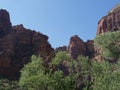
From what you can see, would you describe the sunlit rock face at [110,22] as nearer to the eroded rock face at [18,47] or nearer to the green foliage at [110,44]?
the eroded rock face at [18,47]

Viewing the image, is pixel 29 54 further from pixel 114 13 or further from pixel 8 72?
pixel 114 13

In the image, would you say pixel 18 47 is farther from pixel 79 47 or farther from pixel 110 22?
pixel 110 22

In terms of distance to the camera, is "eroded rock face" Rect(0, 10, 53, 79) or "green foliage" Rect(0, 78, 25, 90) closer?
"green foliage" Rect(0, 78, 25, 90)

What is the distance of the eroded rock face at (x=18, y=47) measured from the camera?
10563cm

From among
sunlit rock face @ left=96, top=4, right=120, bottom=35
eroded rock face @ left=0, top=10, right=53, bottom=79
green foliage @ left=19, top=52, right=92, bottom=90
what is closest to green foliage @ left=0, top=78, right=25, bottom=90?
eroded rock face @ left=0, top=10, right=53, bottom=79

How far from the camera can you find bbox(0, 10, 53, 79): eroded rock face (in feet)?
347

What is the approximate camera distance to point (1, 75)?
103375 mm

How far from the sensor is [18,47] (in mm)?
114625

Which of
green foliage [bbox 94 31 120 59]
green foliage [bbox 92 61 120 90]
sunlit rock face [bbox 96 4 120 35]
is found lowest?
green foliage [bbox 92 61 120 90]

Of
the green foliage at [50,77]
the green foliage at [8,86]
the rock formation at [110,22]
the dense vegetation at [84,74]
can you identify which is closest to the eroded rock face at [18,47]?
the green foliage at [8,86]

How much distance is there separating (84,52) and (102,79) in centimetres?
8246

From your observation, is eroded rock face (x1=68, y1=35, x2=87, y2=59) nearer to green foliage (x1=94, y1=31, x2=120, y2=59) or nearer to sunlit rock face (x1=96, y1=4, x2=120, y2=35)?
sunlit rock face (x1=96, y1=4, x2=120, y2=35)

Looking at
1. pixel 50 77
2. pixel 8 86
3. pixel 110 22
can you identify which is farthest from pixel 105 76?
pixel 110 22

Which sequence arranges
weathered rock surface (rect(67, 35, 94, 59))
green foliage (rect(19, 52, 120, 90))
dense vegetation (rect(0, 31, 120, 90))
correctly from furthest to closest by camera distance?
weathered rock surface (rect(67, 35, 94, 59)), dense vegetation (rect(0, 31, 120, 90)), green foliage (rect(19, 52, 120, 90))
